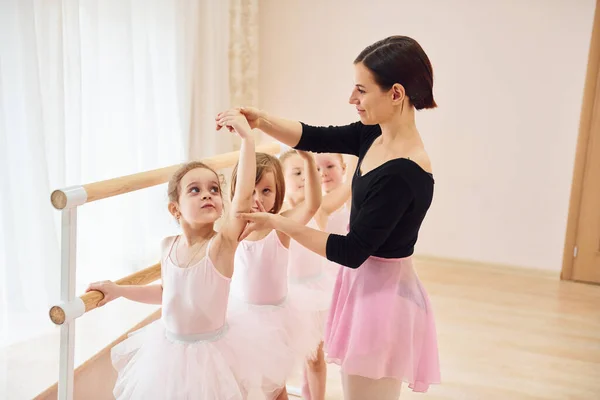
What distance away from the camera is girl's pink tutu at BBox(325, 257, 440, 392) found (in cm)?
151

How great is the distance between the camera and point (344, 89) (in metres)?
4.32

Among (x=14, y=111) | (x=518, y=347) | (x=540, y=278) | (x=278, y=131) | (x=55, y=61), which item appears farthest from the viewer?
(x=540, y=278)

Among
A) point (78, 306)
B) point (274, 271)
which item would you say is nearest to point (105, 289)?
point (78, 306)

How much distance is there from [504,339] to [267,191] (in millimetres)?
1880

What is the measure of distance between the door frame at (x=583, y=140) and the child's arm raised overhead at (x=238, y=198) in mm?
3007

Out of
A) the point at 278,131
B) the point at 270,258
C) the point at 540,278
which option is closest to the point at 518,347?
the point at 540,278

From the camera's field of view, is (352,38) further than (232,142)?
Yes

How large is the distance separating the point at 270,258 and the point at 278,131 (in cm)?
42

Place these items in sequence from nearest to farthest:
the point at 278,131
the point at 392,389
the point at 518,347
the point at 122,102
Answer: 1. the point at 392,389
2. the point at 278,131
3. the point at 122,102
4. the point at 518,347

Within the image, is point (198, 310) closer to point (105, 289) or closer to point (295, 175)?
point (105, 289)

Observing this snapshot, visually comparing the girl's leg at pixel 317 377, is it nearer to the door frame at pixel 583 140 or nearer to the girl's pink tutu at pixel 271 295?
the girl's pink tutu at pixel 271 295

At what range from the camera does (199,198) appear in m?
1.64

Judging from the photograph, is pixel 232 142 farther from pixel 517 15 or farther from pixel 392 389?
pixel 392 389

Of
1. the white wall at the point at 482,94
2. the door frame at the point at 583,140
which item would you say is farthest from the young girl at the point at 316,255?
the door frame at the point at 583,140
